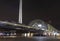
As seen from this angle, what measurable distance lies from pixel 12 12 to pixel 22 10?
0.15 meters

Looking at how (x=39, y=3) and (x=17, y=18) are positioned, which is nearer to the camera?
(x=17, y=18)

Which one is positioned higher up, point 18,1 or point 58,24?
point 18,1

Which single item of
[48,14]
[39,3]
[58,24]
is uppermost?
[39,3]

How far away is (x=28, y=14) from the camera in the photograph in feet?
6.56

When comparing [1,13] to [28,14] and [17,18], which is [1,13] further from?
[28,14]

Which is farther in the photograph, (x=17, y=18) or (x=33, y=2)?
(x=33, y=2)

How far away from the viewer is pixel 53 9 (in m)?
2.02

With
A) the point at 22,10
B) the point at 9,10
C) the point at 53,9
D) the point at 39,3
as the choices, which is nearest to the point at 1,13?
the point at 9,10

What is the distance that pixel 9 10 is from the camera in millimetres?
1981

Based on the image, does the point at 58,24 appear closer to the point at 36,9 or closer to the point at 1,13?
the point at 36,9

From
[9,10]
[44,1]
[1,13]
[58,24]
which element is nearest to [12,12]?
[9,10]

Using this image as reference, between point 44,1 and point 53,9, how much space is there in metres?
0.18

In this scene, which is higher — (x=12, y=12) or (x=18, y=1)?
(x=18, y=1)

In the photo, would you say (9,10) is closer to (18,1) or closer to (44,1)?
(18,1)
